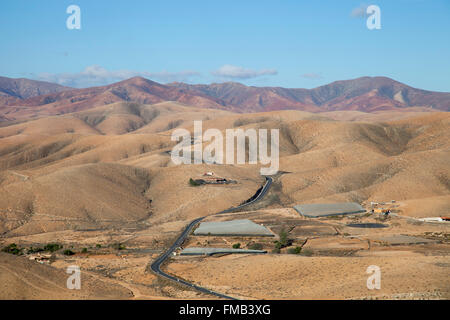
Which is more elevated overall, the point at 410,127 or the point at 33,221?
the point at 410,127

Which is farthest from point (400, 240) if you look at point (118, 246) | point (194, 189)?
point (194, 189)

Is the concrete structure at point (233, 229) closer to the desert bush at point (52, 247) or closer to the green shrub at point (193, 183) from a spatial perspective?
the desert bush at point (52, 247)

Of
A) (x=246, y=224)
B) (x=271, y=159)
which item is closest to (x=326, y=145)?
(x=271, y=159)

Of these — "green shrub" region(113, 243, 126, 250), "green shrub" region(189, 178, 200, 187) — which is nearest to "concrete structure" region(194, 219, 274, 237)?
"green shrub" region(113, 243, 126, 250)

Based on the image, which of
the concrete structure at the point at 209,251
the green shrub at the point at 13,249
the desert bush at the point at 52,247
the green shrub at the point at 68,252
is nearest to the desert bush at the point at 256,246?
the concrete structure at the point at 209,251

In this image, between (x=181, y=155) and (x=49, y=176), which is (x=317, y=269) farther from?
(x=181, y=155)

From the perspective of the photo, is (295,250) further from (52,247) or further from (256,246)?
(52,247)
